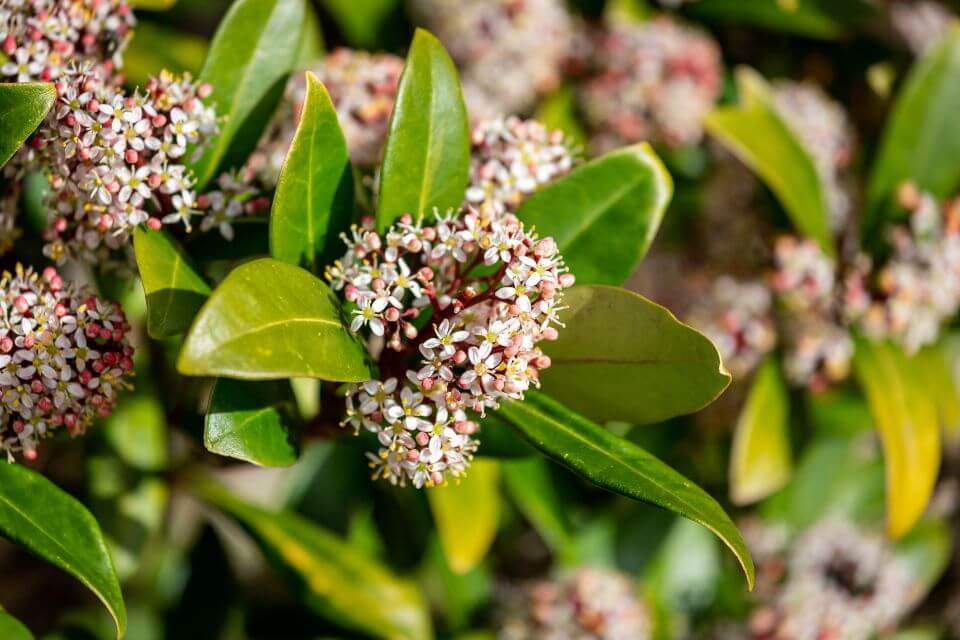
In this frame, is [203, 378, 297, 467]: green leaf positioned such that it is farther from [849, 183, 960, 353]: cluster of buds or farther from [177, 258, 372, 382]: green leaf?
[849, 183, 960, 353]: cluster of buds

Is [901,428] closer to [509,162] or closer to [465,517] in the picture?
[465,517]

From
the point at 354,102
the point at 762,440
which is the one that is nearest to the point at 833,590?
the point at 762,440

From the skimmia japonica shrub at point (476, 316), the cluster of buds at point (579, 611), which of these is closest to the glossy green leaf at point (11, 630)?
the skimmia japonica shrub at point (476, 316)

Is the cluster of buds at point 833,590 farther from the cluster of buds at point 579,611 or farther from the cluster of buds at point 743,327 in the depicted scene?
the cluster of buds at point 743,327

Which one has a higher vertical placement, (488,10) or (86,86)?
(86,86)

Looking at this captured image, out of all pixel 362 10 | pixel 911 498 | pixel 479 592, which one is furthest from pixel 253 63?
pixel 911 498

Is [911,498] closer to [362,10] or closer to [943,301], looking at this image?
[943,301]
